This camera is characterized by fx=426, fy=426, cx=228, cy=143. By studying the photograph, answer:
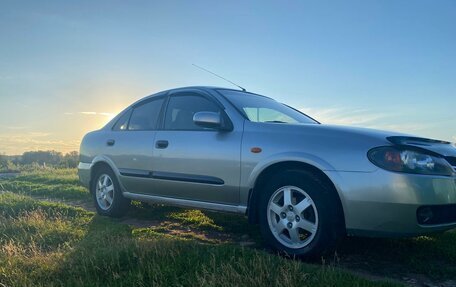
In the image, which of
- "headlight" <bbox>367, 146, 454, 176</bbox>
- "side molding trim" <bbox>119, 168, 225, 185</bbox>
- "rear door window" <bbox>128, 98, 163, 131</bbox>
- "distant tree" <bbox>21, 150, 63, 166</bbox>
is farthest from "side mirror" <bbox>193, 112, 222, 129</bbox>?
"distant tree" <bbox>21, 150, 63, 166</bbox>

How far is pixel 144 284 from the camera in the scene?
11.0ft

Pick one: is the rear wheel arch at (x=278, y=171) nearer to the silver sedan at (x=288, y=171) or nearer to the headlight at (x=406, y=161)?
the silver sedan at (x=288, y=171)

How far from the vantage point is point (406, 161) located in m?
3.65

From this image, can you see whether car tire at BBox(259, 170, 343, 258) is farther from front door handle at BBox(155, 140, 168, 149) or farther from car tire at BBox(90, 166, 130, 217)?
car tire at BBox(90, 166, 130, 217)

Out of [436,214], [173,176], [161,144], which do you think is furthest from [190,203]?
[436,214]

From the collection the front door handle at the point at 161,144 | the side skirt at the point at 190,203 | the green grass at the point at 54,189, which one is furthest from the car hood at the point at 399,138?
the green grass at the point at 54,189

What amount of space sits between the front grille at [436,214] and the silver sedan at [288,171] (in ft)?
0.03

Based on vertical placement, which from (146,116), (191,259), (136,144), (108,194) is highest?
(146,116)

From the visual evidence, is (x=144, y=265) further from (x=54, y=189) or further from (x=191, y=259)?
(x=54, y=189)

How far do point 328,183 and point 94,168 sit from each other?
4.07 metres

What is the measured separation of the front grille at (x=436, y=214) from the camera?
3643mm

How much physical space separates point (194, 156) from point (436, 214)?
2.56m

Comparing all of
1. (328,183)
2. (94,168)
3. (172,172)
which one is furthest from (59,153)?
(328,183)

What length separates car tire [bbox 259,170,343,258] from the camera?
151 inches
